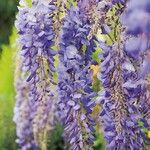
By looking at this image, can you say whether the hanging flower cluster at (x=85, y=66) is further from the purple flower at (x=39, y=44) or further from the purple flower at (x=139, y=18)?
the purple flower at (x=139, y=18)

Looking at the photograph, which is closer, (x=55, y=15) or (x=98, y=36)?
(x=55, y=15)

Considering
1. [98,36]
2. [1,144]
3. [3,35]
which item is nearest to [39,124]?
[1,144]

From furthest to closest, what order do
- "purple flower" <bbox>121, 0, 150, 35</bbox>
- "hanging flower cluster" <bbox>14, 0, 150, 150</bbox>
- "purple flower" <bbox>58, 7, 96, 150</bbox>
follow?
"purple flower" <bbox>58, 7, 96, 150</bbox> → "hanging flower cluster" <bbox>14, 0, 150, 150</bbox> → "purple flower" <bbox>121, 0, 150, 35</bbox>

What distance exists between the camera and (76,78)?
8.02ft

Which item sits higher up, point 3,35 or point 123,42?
point 3,35

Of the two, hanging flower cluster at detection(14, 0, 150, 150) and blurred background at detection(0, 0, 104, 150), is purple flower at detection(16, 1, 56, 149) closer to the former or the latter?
hanging flower cluster at detection(14, 0, 150, 150)

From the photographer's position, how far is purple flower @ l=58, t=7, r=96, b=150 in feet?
7.75

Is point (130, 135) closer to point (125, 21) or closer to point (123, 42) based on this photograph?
point (123, 42)

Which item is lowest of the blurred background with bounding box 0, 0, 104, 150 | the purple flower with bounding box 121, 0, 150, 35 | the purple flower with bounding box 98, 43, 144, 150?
the purple flower with bounding box 98, 43, 144, 150

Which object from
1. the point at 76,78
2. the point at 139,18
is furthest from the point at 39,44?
the point at 139,18

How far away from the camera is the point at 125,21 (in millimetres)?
1995

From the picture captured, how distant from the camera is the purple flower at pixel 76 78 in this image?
7.75ft

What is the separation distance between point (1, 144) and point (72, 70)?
2.84 meters

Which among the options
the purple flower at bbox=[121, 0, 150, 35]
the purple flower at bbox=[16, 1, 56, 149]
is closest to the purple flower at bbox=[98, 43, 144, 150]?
the purple flower at bbox=[16, 1, 56, 149]
